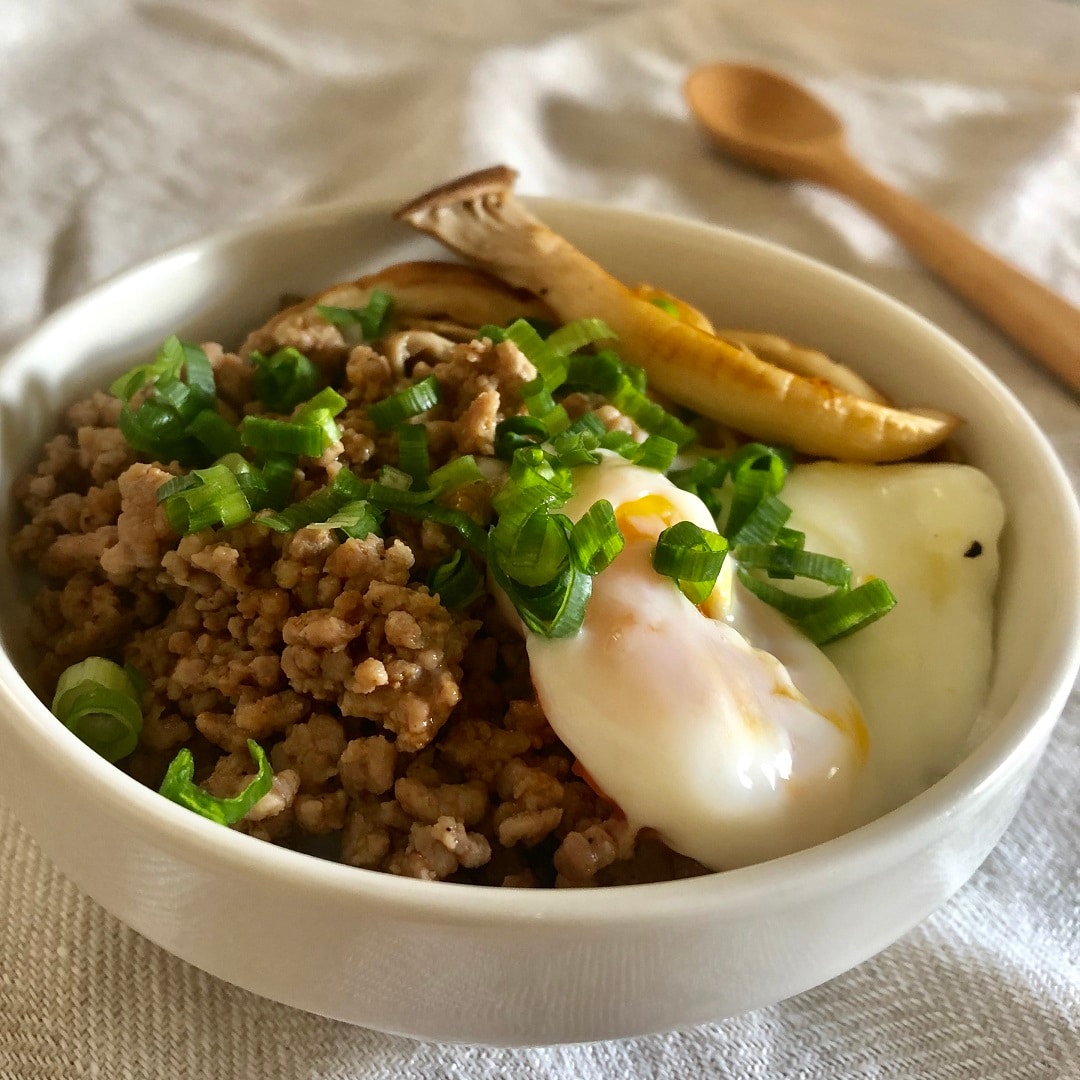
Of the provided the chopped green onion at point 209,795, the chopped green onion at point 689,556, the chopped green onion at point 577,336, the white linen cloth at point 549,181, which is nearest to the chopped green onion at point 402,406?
the chopped green onion at point 577,336

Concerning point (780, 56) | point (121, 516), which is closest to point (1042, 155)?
point (780, 56)

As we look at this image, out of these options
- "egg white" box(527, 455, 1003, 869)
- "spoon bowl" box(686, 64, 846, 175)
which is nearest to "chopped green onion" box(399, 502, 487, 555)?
"egg white" box(527, 455, 1003, 869)

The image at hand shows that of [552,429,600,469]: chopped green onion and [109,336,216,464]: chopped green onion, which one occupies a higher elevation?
[552,429,600,469]: chopped green onion

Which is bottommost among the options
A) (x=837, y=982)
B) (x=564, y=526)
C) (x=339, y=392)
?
(x=837, y=982)

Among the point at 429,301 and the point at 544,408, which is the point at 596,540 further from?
the point at 429,301

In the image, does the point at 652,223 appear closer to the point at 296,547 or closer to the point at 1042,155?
the point at 296,547

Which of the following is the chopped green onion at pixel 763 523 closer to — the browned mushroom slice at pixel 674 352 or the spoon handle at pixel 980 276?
the browned mushroom slice at pixel 674 352

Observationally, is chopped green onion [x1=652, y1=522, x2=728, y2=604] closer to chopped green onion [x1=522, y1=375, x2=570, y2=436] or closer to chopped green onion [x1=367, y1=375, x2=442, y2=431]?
chopped green onion [x1=522, y1=375, x2=570, y2=436]
